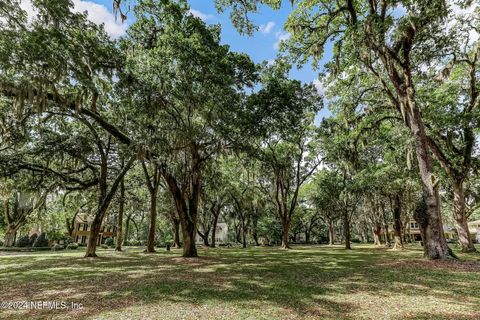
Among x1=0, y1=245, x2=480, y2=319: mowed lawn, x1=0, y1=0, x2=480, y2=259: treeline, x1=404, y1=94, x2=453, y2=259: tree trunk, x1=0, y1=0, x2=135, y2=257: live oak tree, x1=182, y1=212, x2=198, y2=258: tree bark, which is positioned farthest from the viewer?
x1=182, y1=212, x2=198, y2=258: tree bark

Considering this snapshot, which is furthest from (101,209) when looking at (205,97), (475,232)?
(475,232)

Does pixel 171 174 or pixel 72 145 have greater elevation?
pixel 72 145

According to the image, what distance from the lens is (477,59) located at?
13914 mm

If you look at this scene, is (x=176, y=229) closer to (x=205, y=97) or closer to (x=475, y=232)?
(x=205, y=97)

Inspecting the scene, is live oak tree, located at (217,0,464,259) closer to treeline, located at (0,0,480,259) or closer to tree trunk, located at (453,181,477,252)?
treeline, located at (0,0,480,259)

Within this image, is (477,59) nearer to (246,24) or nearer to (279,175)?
(246,24)

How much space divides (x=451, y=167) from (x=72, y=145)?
828 inches

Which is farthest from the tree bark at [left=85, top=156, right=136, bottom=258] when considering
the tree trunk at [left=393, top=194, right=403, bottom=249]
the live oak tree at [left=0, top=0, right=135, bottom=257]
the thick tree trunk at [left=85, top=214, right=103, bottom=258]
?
the tree trunk at [left=393, top=194, right=403, bottom=249]

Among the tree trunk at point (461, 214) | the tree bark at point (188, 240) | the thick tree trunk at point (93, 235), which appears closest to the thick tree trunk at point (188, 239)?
the tree bark at point (188, 240)

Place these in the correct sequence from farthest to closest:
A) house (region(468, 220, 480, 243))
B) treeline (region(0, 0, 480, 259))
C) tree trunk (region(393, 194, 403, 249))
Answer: house (region(468, 220, 480, 243)) → tree trunk (region(393, 194, 403, 249)) → treeline (region(0, 0, 480, 259))

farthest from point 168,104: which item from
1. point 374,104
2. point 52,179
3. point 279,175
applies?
point 279,175

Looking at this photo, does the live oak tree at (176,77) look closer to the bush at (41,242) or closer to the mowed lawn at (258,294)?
the mowed lawn at (258,294)

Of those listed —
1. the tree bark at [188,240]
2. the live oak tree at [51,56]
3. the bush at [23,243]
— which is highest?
the live oak tree at [51,56]

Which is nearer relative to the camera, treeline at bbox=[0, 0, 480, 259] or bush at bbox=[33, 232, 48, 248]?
treeline at bbox=[0, 0, 480, 259]
